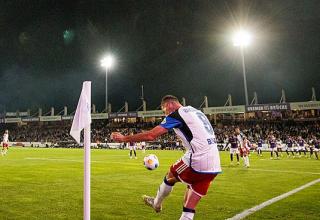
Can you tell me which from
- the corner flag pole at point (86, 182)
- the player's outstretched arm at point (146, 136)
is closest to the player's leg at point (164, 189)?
the player's outstretched arm at point (146, 136)

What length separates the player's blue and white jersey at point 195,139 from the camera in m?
4.45

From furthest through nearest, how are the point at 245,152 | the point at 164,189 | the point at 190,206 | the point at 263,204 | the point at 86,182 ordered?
the point at 245,152 → the point at 263,204 → the point at 164,189 → the point at 190,206 → the point at 86,182

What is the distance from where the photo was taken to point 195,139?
448 centimetres

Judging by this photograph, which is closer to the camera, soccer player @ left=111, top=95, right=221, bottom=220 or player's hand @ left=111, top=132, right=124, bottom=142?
player's hand @ left=111, top=132, right=124, bottom=142

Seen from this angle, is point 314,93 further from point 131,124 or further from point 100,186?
point 100,186

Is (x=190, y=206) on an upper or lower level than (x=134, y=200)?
upper

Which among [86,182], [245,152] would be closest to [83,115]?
[86,182]

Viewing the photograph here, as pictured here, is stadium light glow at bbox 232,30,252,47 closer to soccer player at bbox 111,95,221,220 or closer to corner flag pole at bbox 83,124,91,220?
soccer player at bbox 111,95,221,220

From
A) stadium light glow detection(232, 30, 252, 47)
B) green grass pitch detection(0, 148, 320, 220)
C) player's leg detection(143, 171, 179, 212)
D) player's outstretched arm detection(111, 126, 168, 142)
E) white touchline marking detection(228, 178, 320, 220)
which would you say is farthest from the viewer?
stadium light glow detection(232, 30, 252, 47)

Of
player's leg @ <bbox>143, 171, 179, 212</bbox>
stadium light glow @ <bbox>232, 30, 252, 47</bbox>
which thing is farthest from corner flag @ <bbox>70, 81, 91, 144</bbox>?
stadium light glow @ <bbox>232, 30, 252, 47</bbox>

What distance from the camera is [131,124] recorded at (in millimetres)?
65438

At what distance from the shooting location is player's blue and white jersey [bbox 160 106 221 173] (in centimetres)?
445

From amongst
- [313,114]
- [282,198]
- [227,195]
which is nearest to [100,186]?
[227,195]

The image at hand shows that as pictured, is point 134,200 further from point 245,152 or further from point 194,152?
point 245,152
